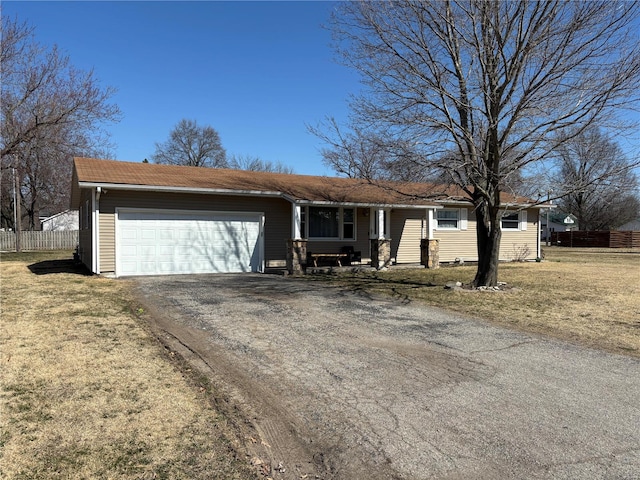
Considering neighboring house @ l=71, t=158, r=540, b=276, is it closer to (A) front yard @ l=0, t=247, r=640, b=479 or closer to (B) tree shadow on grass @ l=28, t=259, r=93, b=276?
(B) tree shadow on grass @ l=28, t=259, r=93, b=276

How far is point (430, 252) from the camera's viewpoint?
58.1 ft

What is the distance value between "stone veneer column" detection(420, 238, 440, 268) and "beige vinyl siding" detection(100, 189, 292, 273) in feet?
17.8

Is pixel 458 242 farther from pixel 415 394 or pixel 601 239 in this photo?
pixel 601 239

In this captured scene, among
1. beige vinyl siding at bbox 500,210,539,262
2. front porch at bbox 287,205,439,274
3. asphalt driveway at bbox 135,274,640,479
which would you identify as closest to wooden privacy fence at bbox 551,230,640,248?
beige vinyl siding at bbox 500,210,539,262

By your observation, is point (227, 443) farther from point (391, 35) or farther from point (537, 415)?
point (391, 35)

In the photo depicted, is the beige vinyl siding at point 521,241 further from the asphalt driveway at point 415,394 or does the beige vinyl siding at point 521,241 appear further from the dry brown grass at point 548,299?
the asphalt driveway at point 415,394

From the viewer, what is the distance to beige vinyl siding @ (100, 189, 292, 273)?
13.4 meters

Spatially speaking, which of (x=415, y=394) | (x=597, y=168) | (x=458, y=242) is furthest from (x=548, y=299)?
(x=458, y=242)

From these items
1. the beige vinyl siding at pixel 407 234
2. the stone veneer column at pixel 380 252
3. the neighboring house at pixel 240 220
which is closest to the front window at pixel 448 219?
the neighboring house at pixel 240 220

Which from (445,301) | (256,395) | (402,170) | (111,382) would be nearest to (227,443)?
(256,395)

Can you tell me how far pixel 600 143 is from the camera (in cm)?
1088

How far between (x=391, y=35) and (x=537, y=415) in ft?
31.6

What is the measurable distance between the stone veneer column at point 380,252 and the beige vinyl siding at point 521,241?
285 inches

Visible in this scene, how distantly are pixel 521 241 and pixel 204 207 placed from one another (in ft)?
49.6
